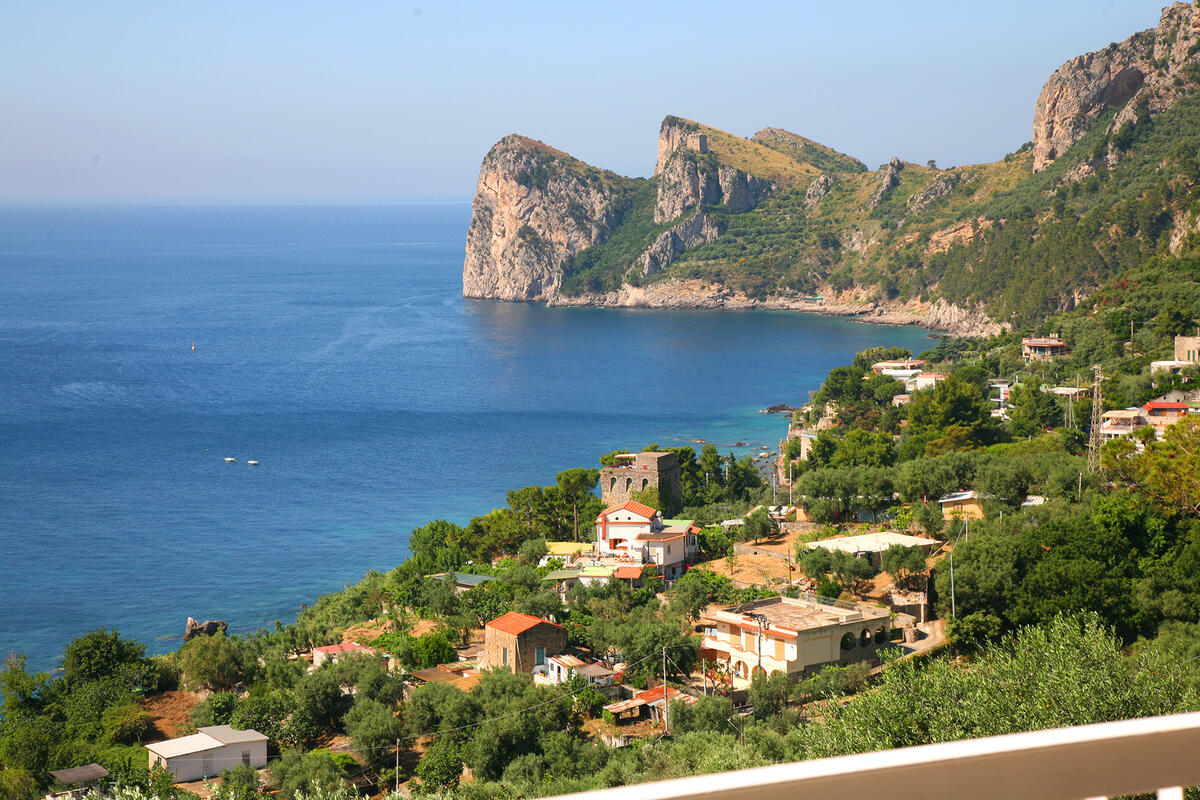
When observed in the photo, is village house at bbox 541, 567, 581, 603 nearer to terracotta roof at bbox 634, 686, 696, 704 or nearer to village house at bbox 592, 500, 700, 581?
village house at bbox 592, 500, 700, 581

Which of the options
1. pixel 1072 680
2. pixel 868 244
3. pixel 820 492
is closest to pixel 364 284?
pixel 868 244

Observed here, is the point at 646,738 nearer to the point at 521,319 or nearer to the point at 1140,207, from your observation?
the point at 1140,207

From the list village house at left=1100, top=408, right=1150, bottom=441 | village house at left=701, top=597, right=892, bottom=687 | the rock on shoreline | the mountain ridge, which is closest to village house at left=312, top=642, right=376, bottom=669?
village house at left=701, top=597, right=892, bottom=687

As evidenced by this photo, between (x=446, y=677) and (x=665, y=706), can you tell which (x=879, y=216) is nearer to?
(x=446, y=677)

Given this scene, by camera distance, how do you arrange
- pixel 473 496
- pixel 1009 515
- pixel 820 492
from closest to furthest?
pixel 1009 515 → pixel 820 492 → pixel 473 496

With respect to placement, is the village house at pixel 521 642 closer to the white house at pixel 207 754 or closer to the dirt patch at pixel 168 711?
the white house at pixel 207 754

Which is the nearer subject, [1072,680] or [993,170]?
[1072,680]

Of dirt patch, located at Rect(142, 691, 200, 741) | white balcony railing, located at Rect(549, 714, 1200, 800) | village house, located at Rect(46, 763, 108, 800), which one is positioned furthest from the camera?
dirt patch, located at Rect(142, 691, 200, 741)
